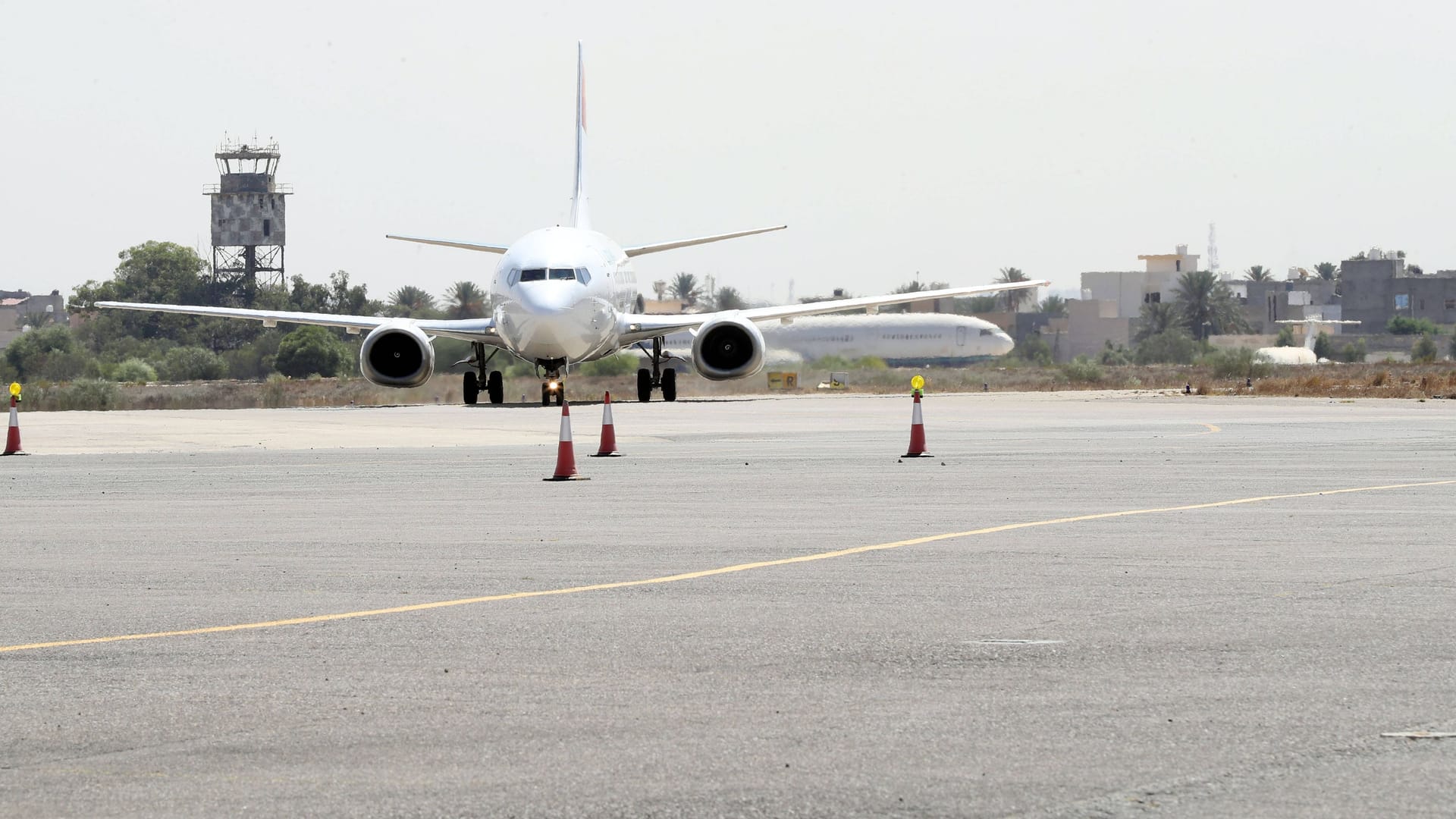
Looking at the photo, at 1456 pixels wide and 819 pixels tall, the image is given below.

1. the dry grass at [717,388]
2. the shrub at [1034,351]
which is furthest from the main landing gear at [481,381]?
the shrub at [1034,351]

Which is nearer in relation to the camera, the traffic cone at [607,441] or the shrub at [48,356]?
the traffic cone at [607,441]

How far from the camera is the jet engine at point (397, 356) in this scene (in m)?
41.4

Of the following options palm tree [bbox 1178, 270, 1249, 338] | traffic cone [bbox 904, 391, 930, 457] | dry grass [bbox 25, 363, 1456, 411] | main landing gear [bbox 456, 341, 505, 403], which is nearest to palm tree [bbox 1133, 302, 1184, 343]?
palm tree [bbox 1178, 270, 1249, 338]

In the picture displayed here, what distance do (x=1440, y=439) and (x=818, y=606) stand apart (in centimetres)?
1752

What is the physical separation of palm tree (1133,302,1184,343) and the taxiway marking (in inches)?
5652

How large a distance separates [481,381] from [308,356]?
44713 millimetres

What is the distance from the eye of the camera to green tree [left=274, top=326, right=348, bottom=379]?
87125mm

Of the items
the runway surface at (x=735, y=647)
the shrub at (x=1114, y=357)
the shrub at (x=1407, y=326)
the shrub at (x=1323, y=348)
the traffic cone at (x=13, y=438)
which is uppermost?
the shrub at (x=1407, y=326)

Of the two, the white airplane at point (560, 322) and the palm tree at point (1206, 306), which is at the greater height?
the palm tree at point (1206, 306)

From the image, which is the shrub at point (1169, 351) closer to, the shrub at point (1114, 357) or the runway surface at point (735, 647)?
the shrub at point (1114, 357)

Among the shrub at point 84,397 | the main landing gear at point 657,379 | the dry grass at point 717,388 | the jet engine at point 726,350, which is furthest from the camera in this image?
the shrub at point 84,397

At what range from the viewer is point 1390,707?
267 inches

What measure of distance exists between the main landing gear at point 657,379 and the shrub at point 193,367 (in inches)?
1732

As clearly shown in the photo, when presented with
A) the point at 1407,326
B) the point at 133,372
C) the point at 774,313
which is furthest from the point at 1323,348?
the point at 774,313
